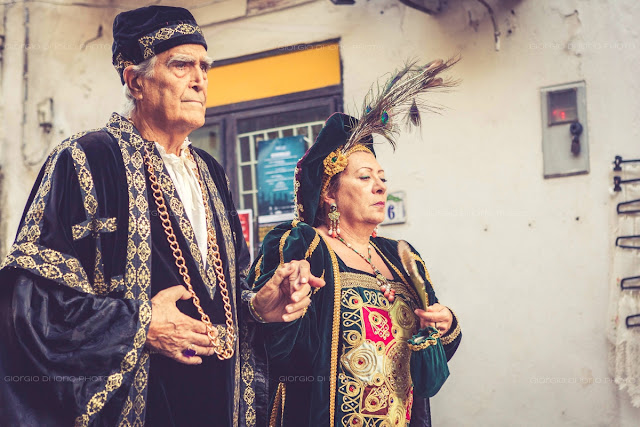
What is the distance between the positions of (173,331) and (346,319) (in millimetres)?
1186

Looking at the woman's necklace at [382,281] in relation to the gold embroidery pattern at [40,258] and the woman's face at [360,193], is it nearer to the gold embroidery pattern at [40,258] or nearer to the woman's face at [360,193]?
the woman's face at [360,193]

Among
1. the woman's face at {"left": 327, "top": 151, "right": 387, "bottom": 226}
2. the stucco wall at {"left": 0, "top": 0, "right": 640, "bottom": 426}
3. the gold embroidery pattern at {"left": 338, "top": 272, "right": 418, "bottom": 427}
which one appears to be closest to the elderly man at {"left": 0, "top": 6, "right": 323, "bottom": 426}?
the gold embroidery pattern at {"left": 338, "top": 272, "right": 418, "bottom": 427}

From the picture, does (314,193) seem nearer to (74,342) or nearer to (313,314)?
(313,314)

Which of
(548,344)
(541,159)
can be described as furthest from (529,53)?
(548,344)

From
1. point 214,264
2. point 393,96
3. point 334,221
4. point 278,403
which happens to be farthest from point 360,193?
point 214,264

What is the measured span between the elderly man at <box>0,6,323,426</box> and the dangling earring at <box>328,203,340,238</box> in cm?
85

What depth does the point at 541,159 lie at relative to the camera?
4754 mm

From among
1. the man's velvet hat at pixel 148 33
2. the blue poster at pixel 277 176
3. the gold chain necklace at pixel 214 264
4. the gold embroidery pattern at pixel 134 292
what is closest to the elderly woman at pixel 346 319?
the gold chain necklace at pixel 214 264

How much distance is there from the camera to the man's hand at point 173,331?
1.94 meters

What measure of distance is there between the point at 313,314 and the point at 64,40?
4.75 metres

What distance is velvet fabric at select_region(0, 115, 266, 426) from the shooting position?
6.06ft

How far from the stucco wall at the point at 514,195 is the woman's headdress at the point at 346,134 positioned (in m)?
1.46

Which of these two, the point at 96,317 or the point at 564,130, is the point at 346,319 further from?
the point at 564,130

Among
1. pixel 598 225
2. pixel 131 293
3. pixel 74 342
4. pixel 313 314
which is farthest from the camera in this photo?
pixel 598 225
